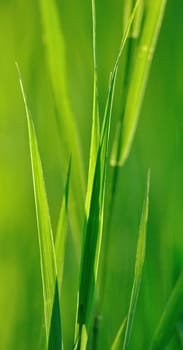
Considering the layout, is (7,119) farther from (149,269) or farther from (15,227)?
(149,269)

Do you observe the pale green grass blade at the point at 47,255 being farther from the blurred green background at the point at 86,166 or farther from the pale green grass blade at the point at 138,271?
the blurred green background at the point at 86,166

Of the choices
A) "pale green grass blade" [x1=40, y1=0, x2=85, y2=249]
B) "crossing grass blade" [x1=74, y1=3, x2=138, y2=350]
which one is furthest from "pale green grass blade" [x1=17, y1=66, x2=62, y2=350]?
"pale green grass blade" [x1=40, y1=0, x2=85, y2=249]

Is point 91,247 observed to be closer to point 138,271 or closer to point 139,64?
point 138,271

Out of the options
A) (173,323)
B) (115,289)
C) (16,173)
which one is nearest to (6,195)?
(16,173)

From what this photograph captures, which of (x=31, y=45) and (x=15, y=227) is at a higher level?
(x=31, y=45)

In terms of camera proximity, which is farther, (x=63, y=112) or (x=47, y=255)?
(x=63, y=112)

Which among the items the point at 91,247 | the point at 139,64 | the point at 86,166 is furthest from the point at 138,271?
the point at 86,166
